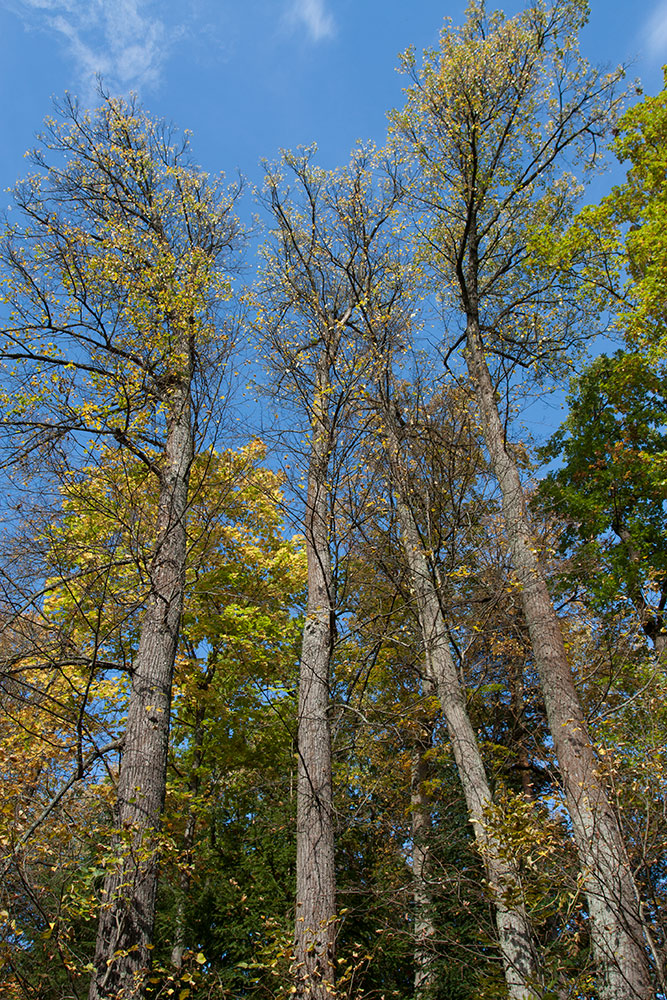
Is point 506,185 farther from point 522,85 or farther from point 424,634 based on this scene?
point 424,634

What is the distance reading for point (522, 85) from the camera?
9.24m

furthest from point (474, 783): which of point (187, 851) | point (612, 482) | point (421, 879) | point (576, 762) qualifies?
point (612, 482)

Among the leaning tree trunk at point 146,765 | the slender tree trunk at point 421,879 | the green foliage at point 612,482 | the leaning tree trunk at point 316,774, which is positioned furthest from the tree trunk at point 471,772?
the green foliage at point 612,482

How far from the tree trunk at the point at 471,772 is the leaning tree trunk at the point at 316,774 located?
1005 millimetres

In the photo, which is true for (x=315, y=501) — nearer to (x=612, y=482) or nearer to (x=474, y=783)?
(x=474, y=783)

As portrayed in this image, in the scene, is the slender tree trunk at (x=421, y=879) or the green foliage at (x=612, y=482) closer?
the slender tree trunk at (x=421, y=879)

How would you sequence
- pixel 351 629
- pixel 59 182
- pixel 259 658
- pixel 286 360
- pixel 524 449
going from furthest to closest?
1. pixel 524 449
2. pixel 259 658
3. pixel 59 182
4. pixel 286 360
5. pixel 351 629

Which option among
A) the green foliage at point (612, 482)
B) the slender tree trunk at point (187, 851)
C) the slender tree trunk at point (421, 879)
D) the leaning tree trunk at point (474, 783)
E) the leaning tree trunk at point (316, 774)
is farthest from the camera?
the green foliage at point (612, 482)

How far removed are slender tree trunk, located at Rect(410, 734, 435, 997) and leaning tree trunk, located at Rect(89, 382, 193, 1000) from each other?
228cm

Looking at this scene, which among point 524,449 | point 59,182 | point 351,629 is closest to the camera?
point 351,629

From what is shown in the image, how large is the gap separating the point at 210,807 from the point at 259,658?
2041 mm

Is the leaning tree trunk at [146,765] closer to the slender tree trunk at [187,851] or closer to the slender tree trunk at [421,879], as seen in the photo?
the slender tree trunk at [187,851]

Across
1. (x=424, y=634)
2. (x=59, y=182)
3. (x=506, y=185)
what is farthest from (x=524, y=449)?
(x=59, y=182)

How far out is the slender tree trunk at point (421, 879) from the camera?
617 centimetres
